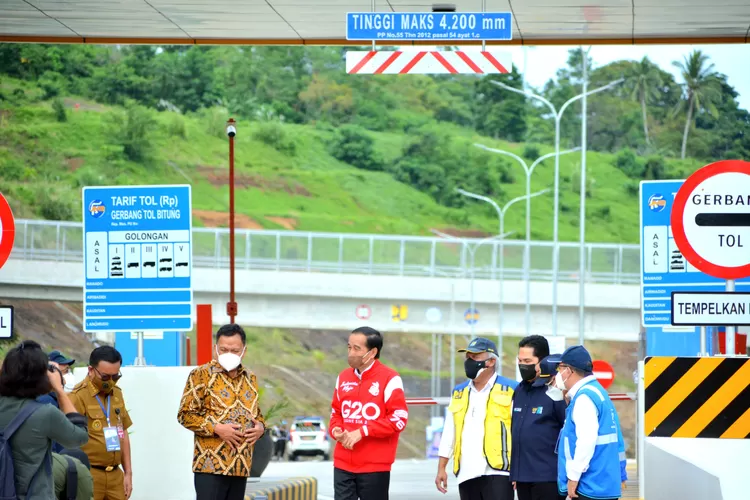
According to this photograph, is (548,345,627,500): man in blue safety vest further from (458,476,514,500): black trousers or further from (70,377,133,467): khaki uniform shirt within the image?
(70,377,133,467): khaki uniform shirt

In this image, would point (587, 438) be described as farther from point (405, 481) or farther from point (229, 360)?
point (405, 481)

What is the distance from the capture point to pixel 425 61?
13953 millimetres

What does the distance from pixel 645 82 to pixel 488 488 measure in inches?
3798

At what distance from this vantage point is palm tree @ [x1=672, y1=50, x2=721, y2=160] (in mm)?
101250

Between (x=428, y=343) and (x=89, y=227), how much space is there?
69593 millimetres

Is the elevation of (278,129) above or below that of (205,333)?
above

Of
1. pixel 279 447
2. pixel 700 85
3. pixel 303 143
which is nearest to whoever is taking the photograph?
pixel 279 447

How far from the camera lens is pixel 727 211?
9930 millimetres

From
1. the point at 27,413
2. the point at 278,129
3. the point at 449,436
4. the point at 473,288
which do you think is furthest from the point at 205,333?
the point at 278,129

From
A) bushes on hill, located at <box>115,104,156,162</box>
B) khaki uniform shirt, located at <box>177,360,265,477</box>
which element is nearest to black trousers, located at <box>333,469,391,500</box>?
khaki uniform shirt, located at <box>177,360,265,477</box>

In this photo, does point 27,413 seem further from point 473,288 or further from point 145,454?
point 473,288

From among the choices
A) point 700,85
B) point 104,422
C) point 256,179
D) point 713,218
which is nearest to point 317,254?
point 256,179

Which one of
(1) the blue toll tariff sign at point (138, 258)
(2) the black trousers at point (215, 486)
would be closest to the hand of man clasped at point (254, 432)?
(2) the black trousers at point (215, 486)

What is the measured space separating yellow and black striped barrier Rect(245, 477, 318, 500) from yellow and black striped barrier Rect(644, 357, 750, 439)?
4115 mm
